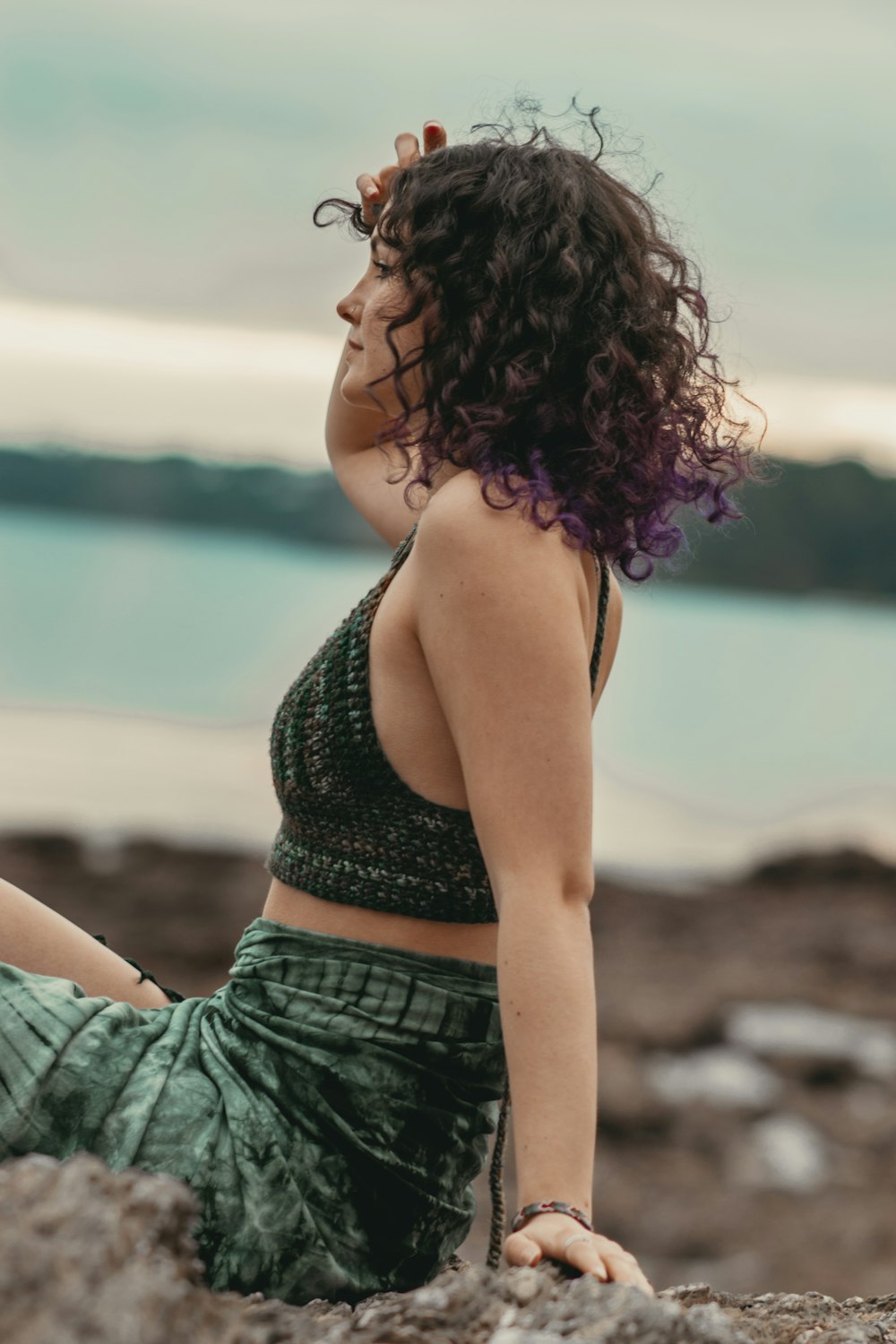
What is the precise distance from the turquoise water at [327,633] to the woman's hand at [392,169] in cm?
1337

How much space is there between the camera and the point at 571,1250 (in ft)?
5.79

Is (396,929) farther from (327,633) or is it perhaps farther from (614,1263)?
(327,633)

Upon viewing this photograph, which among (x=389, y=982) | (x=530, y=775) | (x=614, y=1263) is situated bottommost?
(x=614, y=1263)

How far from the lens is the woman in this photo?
194cm

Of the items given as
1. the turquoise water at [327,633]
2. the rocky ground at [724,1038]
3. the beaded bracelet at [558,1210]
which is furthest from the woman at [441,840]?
the turquoise water at [327,633]

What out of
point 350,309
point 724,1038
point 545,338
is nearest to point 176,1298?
point 545,338

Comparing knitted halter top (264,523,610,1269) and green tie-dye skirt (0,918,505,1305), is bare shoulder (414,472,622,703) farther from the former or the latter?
green tie-dye skirt (0,918,505,1305)

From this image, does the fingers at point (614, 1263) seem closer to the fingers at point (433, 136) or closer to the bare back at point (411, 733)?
the bare back at point (411, 733)

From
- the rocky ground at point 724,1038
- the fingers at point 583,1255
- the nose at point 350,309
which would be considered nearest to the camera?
the fingers at point 583,1255

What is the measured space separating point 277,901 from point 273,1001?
16 cm

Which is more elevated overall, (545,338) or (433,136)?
(433,136)

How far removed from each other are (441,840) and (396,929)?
0.46 feet

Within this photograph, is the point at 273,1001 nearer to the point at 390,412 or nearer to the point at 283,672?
the point at 390,412

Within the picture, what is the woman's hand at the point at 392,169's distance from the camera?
2.51 meters
